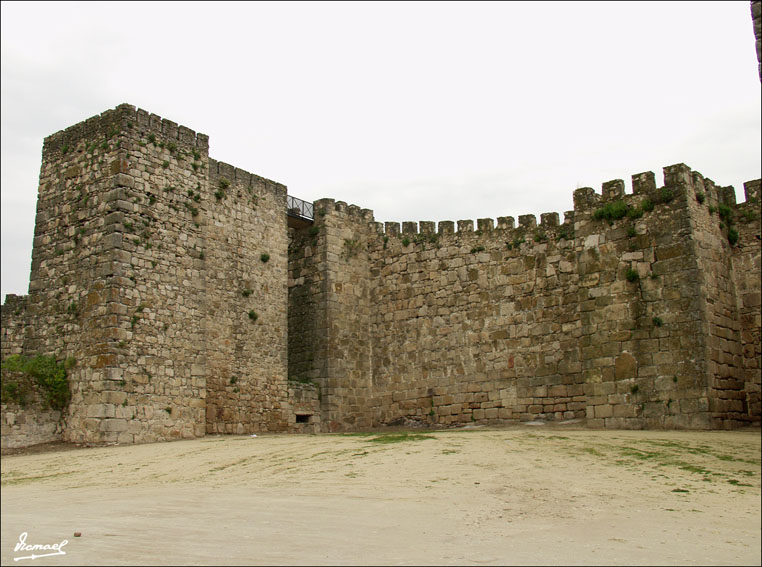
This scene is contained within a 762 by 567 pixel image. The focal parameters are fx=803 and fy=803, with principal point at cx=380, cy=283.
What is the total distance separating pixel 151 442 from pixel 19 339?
4.23 metres

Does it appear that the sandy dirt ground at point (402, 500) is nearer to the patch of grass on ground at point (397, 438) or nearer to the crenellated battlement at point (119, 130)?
the patch of grass on ground at point (397, 438)

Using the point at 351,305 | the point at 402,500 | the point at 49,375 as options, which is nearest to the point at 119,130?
the point at 49,375

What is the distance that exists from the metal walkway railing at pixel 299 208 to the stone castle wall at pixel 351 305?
0.28 metres

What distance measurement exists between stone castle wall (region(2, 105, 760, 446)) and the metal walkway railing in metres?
0.28

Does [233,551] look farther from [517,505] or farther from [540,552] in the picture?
[517,505]

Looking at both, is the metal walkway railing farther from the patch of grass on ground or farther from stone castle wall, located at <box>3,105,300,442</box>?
the patch of grass on ground

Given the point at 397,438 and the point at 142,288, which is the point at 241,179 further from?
the point at 397,438

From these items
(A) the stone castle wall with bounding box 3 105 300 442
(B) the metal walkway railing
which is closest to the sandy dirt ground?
(A) the stone castle wall with bounding box 3 105 300 442

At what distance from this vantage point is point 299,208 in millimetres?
22344

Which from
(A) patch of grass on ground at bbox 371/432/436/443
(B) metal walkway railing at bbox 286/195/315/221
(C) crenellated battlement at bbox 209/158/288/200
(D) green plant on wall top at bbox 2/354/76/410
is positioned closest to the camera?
(A) patch of grass on ground at bbox 371/432/436/443

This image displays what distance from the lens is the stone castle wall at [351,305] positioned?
53.4 feet

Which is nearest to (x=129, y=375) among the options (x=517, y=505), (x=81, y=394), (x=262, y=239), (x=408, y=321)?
(x=81, y=394)

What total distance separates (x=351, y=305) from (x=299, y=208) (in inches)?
121

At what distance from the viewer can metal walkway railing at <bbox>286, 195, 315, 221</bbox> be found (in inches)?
873
